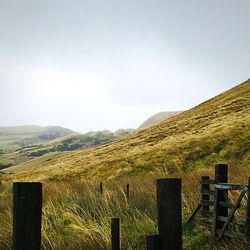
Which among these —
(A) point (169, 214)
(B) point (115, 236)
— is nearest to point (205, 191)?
(B) point (115, 236)

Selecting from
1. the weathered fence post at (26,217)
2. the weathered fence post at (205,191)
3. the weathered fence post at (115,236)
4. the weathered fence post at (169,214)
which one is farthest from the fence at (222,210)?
the weathered fence post at (26,217)

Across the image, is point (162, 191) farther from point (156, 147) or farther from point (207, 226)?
point (156, 147)

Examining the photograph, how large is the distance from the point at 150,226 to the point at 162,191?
582 centimetres

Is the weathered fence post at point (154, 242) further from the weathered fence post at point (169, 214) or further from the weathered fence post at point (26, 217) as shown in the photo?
the weathered fence post at point (26, 217)

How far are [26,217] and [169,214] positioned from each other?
1178 millimetres

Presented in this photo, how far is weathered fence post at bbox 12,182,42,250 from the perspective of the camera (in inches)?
132

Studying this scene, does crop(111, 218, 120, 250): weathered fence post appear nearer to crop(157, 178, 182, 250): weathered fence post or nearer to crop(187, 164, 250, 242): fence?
crop(157, 178, 182, 250): weathered fence post

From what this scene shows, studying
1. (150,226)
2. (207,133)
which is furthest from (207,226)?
(207,133)

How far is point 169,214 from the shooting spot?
129 inches

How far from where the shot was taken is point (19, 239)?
3.34 metres

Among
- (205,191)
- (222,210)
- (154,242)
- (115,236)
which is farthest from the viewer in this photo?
(205,191)

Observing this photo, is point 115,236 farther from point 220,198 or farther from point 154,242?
point 220,198

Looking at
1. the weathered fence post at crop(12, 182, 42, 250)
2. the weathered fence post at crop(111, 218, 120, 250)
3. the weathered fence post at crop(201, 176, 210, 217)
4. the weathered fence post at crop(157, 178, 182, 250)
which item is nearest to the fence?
the weathered fence post at crop(201, 176, 210, 217)

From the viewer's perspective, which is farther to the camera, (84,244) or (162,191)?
(84,244)
